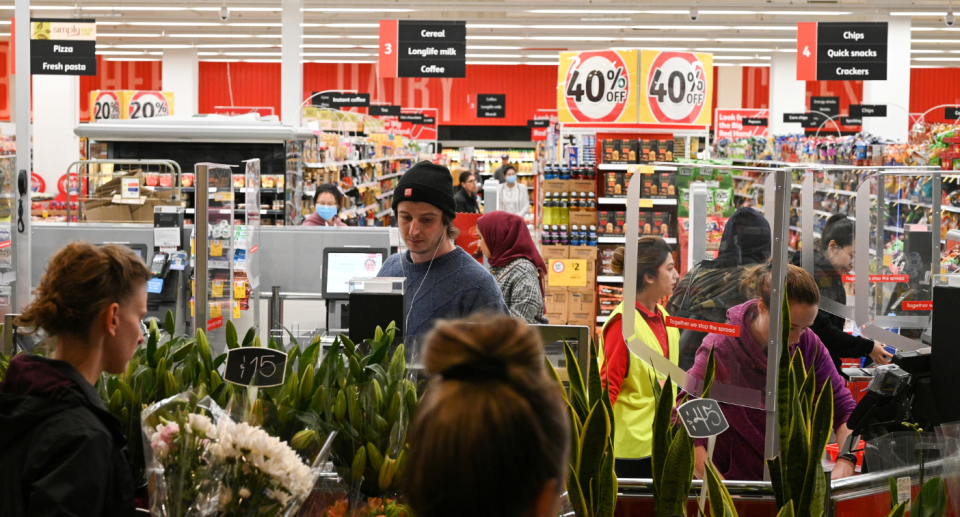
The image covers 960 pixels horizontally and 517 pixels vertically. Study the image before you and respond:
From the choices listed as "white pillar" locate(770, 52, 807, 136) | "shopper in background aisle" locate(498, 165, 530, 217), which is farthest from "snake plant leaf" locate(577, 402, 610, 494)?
"white pillar" locate(770, 52, 807, 136)

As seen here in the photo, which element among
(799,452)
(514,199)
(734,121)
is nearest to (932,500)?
(799,452)

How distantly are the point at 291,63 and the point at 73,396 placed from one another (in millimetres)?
10984

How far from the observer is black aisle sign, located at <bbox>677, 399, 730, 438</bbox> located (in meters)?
1.62

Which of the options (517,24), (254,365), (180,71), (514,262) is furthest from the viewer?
A: (180,71)

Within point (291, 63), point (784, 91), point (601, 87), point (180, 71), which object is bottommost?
point (601, 87)

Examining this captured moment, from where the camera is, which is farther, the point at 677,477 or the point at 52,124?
the point at 52,124

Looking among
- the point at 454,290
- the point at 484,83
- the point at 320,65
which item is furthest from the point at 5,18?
the point at 454,290

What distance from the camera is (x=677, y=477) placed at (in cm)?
168

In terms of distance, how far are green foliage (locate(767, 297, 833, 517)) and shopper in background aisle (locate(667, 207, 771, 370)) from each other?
514 millimetres

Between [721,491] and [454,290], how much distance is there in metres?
1.19

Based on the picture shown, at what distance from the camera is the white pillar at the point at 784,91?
20.2 meters

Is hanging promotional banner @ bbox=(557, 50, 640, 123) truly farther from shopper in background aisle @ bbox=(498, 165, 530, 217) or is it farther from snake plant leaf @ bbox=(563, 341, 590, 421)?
snake plant leaf @ bbox=(563, 341, 590, 421)

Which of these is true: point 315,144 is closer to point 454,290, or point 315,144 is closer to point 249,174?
point 249,174

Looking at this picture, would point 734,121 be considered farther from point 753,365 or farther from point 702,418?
point 702,418
